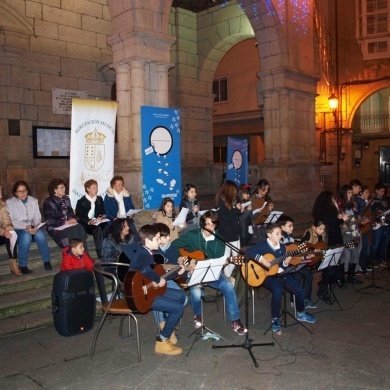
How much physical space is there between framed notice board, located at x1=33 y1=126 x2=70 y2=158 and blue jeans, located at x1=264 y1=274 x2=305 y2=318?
8.10 meters

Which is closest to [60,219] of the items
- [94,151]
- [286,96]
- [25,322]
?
[94,151]

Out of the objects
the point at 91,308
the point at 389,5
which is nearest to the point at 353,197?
the point at 91,308

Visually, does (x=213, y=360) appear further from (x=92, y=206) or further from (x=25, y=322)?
(x=92, y=206)

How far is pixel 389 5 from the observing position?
19234 millimetres

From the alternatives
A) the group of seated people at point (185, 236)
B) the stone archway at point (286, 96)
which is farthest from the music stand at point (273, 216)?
the stone archway at point (286, 96)

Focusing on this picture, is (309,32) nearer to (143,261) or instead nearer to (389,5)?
(389,5)

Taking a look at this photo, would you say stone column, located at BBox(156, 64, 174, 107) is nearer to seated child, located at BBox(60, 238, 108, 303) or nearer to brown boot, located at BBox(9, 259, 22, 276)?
brown boot, located at BBox(9, 259, 22, 276)

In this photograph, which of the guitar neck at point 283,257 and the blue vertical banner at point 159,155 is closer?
the guitar neck at point 283,257

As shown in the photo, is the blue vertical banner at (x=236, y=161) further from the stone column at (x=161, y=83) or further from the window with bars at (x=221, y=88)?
the window with bars at (x=221, y=88)

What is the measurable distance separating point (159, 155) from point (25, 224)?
2.90m

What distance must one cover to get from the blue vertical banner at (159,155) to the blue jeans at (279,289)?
3.34 metres

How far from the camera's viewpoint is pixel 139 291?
468cm

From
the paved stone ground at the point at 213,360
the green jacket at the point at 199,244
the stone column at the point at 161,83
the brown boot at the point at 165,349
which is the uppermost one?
the stone column at the point at 161,83

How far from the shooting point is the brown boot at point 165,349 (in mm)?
4977
